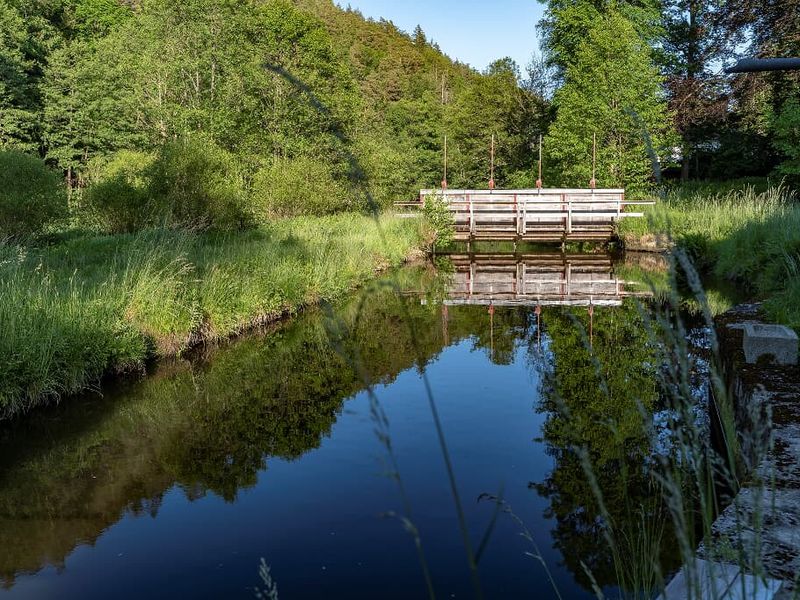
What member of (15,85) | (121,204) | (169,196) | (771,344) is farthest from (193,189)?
(15,85)

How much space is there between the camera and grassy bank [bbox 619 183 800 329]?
7180 millimetres

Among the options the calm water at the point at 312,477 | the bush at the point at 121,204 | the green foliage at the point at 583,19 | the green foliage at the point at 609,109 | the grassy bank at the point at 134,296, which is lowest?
the calm water at the point at 312,477

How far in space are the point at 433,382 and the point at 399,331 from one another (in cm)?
259

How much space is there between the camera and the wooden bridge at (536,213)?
21.2m

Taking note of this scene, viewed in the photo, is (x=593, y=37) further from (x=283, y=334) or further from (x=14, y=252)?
(x=14, y=252)

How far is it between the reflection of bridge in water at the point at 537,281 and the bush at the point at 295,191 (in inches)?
175

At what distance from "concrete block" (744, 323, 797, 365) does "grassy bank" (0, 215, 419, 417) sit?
8.54ft

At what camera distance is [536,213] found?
72.0 ft

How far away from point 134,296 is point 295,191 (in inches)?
522

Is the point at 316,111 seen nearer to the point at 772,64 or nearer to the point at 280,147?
the point at 280,147

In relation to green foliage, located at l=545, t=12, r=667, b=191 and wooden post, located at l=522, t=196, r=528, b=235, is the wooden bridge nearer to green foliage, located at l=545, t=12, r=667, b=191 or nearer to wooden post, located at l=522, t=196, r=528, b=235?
wooden post, located at l=522, t=196, r=528, b=235

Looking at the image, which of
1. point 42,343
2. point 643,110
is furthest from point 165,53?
point 42,343

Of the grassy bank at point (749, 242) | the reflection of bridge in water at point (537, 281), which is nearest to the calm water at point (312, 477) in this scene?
the grassy bank at point (749, 242)

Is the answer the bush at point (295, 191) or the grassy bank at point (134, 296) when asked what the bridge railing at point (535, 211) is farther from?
the grassy bank at point (134, 296)
